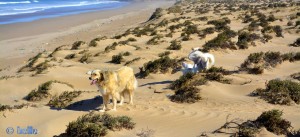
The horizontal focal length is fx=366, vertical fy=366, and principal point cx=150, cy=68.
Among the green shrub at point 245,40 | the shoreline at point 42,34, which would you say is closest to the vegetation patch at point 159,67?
the green shrub at point 245,40

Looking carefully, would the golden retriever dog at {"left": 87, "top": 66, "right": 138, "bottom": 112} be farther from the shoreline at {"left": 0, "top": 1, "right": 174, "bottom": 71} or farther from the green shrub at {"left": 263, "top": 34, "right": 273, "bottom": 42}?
the green shrub at {"left": 263, "top": 34, "right": 273, "bottom": 42}

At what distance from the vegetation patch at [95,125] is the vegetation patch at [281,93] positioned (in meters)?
3.47

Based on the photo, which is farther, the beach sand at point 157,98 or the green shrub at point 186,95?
the green shrub at point 186,95

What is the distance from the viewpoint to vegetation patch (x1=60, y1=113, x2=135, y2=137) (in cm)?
577

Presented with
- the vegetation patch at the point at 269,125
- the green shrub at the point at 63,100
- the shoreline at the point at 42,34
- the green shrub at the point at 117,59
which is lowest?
the shoreline at the point at 42,34

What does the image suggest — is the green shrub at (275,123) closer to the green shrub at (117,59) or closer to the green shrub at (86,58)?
the green shrub at (117,59)

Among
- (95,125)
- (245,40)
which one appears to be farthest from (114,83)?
(245,40)

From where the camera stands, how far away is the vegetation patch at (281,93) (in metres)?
8.09

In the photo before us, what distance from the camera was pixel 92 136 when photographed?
5762 millimetres

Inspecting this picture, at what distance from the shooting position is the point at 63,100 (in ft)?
30.3

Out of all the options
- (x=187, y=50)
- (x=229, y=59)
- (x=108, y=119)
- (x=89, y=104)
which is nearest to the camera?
(x=108, y=119)

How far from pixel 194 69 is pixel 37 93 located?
4407mm

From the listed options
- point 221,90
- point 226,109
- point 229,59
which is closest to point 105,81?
point 226,109

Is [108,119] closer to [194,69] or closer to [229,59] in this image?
[194,69]
